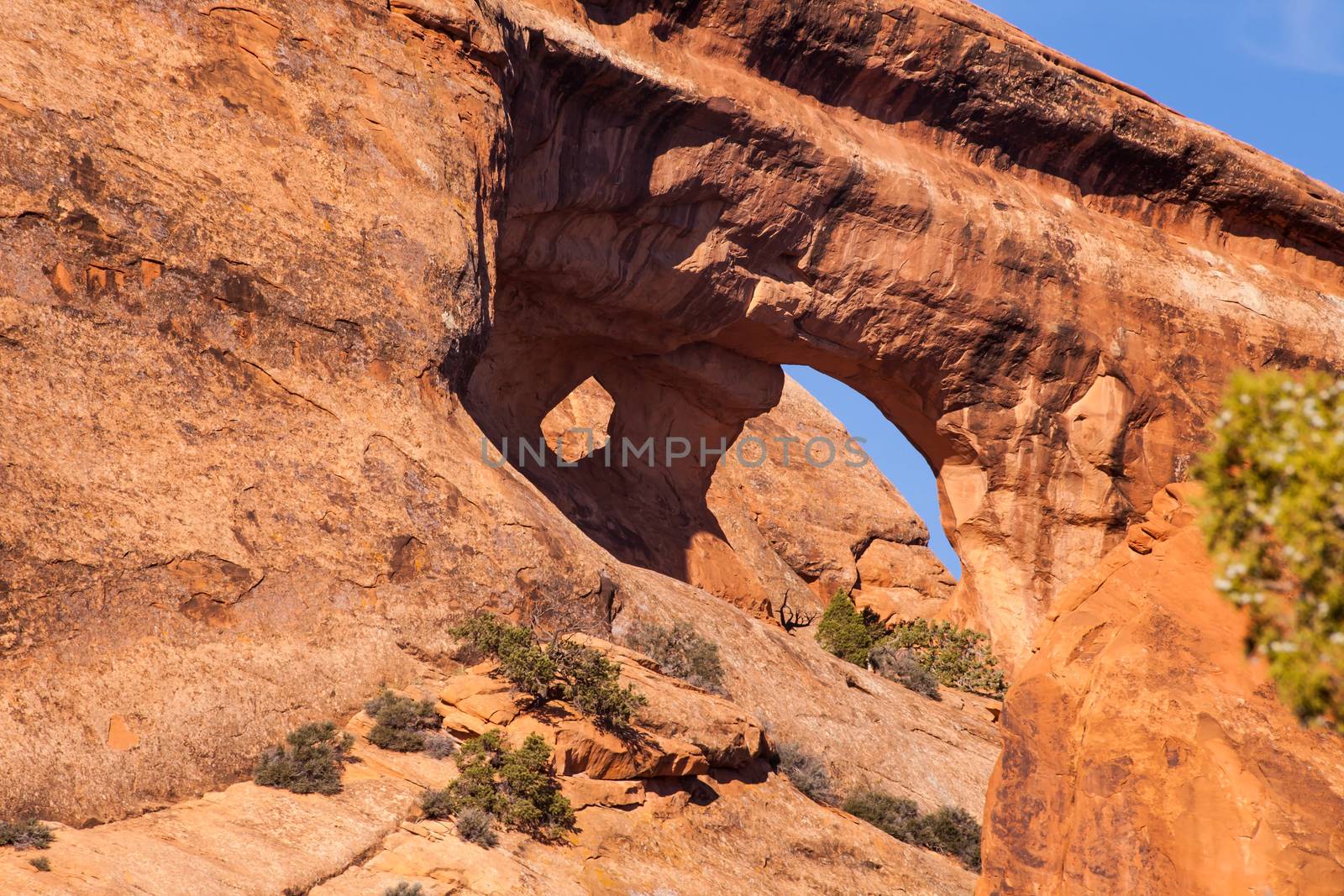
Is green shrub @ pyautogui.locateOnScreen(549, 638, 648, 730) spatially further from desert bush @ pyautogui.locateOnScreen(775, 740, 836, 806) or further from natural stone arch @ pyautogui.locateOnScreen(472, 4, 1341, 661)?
natural stone arch @ pyautogui.locateOnScreen(472, 4, 1341, 661)

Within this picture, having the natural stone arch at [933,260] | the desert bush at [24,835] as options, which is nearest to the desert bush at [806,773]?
the desert bush at [24,835]

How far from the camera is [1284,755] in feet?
29.3

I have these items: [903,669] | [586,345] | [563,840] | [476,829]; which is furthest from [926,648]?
[476,829]

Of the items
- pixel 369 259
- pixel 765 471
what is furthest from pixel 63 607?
pixel 765 471

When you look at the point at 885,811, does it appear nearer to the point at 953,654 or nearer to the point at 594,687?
the point at 594,687

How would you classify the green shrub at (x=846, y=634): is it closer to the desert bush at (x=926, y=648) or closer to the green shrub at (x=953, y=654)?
the desert bush at (x=926, y=648)

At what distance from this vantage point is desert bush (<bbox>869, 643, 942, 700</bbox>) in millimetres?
22859

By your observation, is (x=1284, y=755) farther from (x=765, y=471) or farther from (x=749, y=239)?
(x=765, y=471)

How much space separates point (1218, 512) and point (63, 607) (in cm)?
949

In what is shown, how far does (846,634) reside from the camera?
83.1 ft

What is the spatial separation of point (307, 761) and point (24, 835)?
264cm

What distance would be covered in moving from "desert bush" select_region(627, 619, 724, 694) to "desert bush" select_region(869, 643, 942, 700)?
6462mm

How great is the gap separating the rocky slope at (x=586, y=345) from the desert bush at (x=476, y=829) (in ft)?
2.61

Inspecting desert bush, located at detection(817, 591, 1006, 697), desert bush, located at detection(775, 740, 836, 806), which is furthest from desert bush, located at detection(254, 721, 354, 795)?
desert bush, located at detection(817, 591, 1006, 697)
